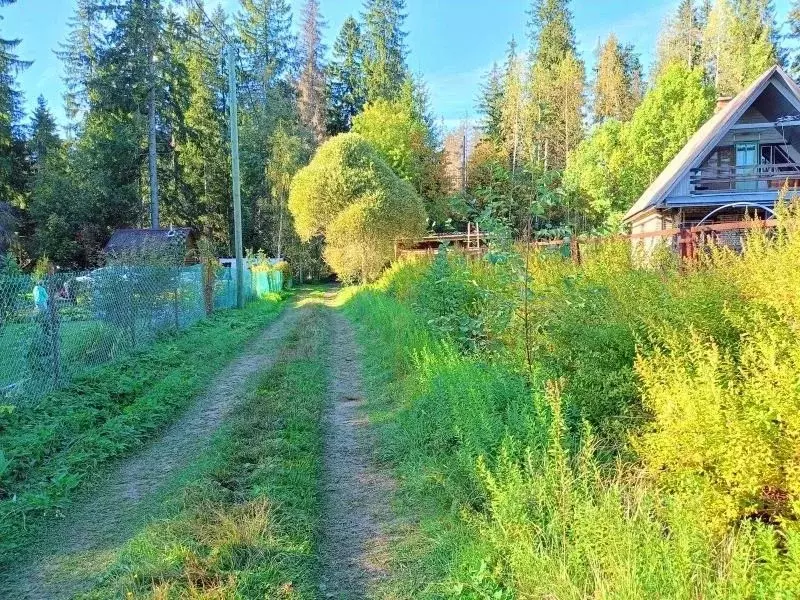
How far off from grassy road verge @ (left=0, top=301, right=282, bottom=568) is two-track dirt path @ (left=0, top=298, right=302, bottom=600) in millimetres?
187

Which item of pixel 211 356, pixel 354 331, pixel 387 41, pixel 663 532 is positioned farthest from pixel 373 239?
pixel 387 41

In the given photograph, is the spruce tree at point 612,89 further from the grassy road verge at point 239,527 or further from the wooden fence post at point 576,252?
the grassy road verge at point 239,527

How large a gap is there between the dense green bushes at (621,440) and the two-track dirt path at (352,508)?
0.81 ft

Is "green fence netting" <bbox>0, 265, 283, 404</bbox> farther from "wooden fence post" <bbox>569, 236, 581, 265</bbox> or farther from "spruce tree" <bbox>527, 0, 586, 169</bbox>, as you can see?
"spruce tree" <bbox>527, 0, 586, 169</bbox>

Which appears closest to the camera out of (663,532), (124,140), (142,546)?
(663,532)

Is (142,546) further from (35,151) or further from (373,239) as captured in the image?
(35,151)

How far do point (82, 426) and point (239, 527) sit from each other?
345 centimetres

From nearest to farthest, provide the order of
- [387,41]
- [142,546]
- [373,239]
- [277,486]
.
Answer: [142,546]
[277,486]
[373,239]
[387,41]

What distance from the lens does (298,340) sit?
38.7 feet

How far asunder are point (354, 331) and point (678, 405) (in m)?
11.0

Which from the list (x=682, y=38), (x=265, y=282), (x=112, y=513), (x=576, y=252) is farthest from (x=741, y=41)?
(x=112, y=513)

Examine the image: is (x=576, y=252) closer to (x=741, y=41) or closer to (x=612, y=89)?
(x=612, y=89)

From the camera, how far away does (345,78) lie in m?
49.8

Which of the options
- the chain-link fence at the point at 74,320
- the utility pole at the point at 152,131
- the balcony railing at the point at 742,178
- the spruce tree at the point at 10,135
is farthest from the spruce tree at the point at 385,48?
the chain-link fence at the point at 74,320
